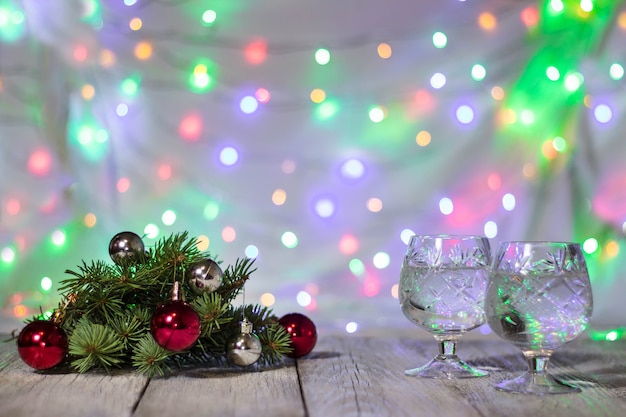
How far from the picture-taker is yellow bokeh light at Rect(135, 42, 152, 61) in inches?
64.8

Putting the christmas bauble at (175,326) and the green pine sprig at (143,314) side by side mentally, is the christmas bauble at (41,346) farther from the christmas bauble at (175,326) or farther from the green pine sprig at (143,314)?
the christmas bauble at (175,326)

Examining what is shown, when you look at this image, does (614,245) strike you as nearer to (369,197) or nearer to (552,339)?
(369,197)

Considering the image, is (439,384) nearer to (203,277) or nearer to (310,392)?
(310,392)

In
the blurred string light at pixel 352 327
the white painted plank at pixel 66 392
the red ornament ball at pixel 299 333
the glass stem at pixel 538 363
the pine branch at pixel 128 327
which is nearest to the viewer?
the white painted plank at pixel 66 392

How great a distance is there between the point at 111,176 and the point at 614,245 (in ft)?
3.43

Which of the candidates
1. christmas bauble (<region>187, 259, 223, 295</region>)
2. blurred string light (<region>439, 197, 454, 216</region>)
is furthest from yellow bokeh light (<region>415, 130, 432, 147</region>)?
christmas bauble (<region>187, 259, 223, 295</region>)

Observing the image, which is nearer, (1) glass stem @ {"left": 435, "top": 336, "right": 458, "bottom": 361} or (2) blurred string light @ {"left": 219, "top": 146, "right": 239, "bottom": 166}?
(1) glass stem @ {"left": 435, "top": 336, "right": 458, "bottom": 361}

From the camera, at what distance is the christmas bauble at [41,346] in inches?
39.8

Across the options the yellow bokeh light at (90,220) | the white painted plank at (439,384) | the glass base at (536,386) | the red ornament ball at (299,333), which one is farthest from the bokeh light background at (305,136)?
the glass base at (536,386)

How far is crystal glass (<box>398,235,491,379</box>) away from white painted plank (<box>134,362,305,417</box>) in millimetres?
184

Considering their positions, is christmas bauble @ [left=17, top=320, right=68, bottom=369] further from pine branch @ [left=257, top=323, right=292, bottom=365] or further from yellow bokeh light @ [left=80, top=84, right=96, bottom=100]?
yellow bokeh light @ [left=80, top=84, right=96, bottom=100]

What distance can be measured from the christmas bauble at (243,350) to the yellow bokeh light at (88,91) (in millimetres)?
797

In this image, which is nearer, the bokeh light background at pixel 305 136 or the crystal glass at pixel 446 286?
the crystal glass at pixel 446 286

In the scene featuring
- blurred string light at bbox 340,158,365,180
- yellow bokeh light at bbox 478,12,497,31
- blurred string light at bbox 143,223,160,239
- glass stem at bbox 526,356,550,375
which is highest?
yellow bokeh light at bbox 478,12,497,31
